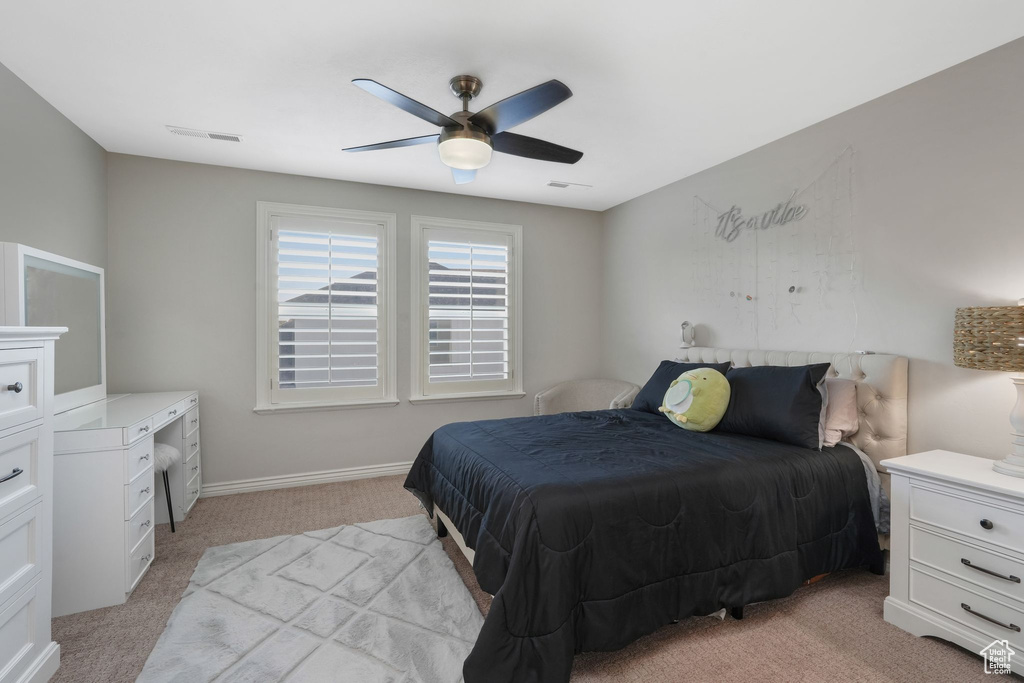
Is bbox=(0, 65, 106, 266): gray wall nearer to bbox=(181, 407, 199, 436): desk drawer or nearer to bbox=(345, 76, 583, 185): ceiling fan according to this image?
bbox=(181, 407, 199, 436): desk drawer

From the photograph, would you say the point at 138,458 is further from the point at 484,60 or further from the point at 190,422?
the point at 484,60

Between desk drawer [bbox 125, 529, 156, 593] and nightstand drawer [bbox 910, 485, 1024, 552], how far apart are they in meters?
3.49

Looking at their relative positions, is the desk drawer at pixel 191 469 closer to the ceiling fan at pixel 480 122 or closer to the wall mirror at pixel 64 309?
the wall mirror at pixel 64 309

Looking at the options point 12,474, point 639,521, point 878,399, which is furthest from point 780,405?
point 12,474

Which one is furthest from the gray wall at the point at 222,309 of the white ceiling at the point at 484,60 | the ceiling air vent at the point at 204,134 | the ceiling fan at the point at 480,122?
the ceiling fan at the point at 480,122

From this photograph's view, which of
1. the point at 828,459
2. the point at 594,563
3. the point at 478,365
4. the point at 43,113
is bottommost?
the point at 594,563

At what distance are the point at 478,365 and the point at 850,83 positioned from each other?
128 inches

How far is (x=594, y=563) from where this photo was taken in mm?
1787

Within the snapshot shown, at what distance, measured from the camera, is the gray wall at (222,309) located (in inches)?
139

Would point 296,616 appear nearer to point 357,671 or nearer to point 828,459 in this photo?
point 357,671

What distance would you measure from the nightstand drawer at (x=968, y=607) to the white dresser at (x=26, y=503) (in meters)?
3.31

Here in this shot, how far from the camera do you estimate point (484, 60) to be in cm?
222

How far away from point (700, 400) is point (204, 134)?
11.2ft

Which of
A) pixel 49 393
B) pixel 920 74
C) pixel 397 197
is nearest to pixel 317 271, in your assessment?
pixel 397 197
